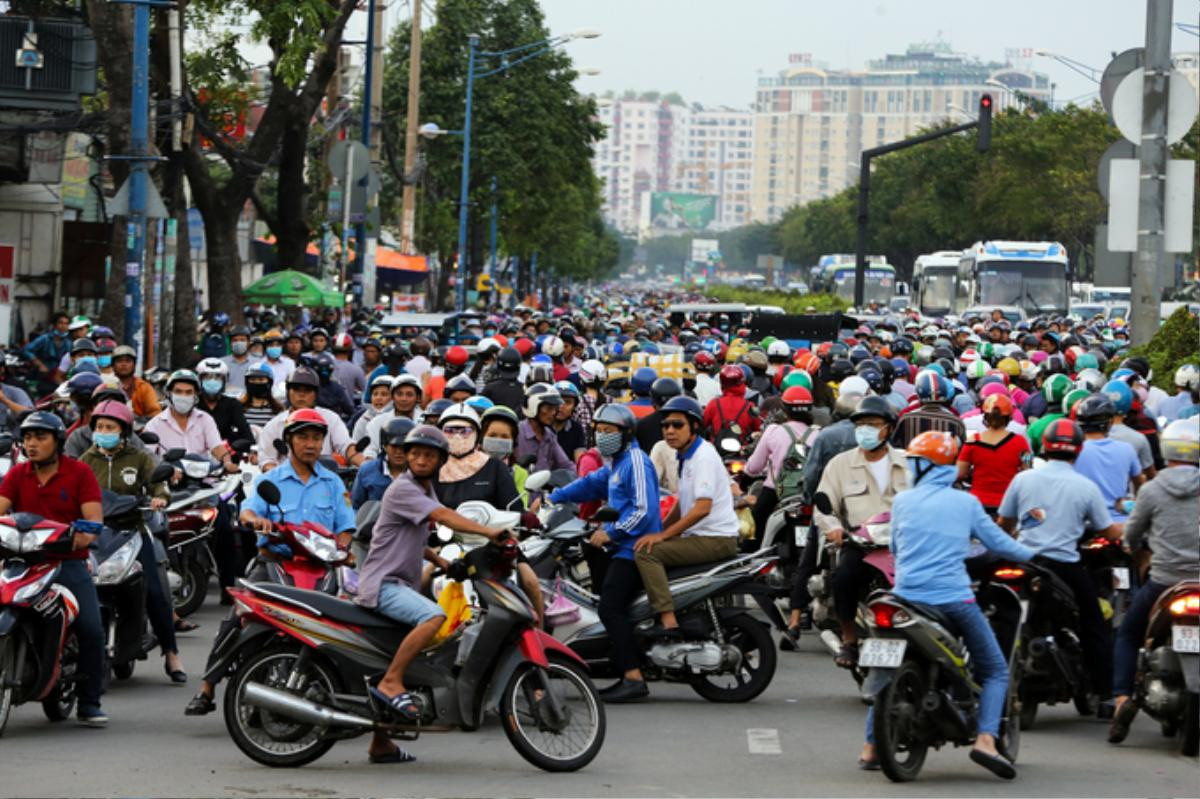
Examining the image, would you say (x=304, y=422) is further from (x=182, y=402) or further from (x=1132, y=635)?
(x=1132, y=635)

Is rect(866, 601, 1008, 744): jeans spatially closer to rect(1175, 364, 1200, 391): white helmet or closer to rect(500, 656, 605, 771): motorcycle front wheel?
rect(500, 656, 605, 771): motorcycle front wheel

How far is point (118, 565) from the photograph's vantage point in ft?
34.8

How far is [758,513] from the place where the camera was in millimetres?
14211

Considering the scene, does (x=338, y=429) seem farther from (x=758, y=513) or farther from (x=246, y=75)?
(x=246, y=75)

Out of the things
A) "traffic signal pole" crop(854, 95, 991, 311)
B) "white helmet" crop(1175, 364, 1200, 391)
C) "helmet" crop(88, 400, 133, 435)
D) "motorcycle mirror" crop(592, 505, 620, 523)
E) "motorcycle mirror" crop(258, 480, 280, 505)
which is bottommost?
"motorcycle mirror" crop(592, 505, 620, 523)

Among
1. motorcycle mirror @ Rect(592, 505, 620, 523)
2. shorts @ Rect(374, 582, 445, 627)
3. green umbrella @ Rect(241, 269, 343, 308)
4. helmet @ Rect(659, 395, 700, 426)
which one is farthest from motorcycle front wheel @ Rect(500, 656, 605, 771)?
green umbrella @ Rect(241, 269, 343, 308)

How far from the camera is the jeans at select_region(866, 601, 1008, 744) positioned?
356 inches

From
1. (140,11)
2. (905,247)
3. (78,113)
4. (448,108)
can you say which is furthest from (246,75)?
(905,247)

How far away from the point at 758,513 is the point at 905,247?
315 ft

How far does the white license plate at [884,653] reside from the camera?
28.4ft

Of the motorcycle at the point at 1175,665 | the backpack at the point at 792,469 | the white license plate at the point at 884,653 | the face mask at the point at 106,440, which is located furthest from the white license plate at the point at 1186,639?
the face mask at the point at 106,440

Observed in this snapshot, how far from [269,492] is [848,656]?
10.1 ft

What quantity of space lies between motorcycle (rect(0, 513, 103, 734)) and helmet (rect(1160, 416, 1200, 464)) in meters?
4.85

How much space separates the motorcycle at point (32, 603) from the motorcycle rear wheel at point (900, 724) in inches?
140
